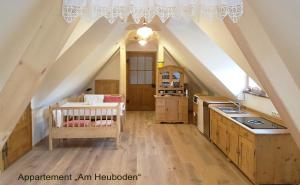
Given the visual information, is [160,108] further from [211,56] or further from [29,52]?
[29,52]

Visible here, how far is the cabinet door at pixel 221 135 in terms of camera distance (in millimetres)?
4930

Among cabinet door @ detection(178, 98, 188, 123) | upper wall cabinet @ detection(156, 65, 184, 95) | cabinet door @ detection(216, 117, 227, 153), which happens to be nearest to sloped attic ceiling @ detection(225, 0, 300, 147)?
cabinet door @ detection(216, 117, 227, 153)

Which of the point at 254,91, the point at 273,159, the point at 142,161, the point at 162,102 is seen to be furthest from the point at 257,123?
the point at 162,102

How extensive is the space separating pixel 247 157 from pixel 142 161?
1714 mm

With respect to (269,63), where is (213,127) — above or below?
below

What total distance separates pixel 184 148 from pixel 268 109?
5.81 feet

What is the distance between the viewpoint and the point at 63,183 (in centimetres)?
380

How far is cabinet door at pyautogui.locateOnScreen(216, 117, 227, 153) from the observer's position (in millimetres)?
4930

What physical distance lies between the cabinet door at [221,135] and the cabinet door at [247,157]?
76 centimetres

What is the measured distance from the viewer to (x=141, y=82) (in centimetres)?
1038

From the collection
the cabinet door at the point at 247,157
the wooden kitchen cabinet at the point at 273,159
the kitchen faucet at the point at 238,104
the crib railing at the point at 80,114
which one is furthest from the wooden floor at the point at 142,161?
the kitchen faucet at the point at 238,104

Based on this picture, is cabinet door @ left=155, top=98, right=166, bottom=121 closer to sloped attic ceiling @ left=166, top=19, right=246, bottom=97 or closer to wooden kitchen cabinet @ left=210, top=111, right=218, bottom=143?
wooden kitchen cabinet @ left=210, top=111, right=218, bottom=143

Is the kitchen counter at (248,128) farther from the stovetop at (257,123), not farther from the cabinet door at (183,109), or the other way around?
the cabinet door at (183,109)

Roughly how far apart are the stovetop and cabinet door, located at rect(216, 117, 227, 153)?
0.48 meters
